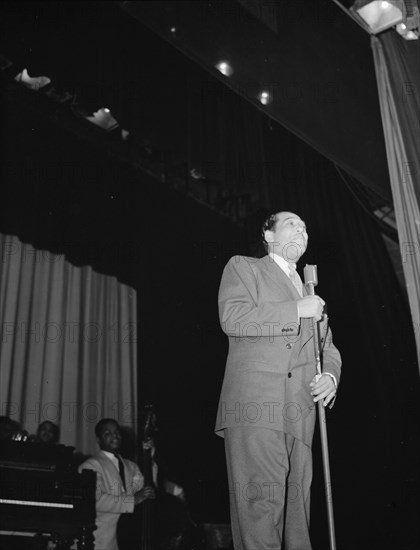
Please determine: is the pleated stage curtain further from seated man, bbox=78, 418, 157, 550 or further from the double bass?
the double bass

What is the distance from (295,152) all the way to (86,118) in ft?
5.77

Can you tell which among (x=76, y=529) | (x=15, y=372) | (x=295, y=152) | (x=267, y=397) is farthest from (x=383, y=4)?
(x=15, y=372)

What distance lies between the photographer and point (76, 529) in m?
3.06

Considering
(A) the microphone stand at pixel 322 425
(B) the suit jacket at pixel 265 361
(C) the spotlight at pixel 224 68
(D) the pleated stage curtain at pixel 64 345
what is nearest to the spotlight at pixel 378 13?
(C) the spotlight at pixel 224 68

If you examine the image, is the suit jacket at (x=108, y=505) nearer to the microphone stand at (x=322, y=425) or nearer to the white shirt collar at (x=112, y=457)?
the white shirt collar at (x=112, y=457)

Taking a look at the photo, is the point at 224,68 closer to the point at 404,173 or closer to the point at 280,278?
the point at 404,173

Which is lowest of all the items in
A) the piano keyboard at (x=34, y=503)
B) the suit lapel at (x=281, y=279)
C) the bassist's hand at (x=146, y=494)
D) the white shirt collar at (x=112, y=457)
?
the piano keyboard at (x=34, y=503)

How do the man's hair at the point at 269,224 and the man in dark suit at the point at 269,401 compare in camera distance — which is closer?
the man in dark suit at the point at 269,401

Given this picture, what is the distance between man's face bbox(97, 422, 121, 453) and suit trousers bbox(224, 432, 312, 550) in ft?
8.73

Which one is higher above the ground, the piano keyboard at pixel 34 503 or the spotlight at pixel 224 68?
the spotlight at pixel 224 68

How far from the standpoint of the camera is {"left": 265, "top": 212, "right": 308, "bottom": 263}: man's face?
93.2 inches

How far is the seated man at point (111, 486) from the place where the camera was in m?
3.89

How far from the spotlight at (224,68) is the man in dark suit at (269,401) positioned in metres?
2.46

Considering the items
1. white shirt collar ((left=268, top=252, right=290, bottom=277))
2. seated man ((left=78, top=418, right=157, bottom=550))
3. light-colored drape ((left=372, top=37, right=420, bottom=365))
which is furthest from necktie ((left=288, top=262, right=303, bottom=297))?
seated man ((left=78, top=418, right=157, bottom=550))
